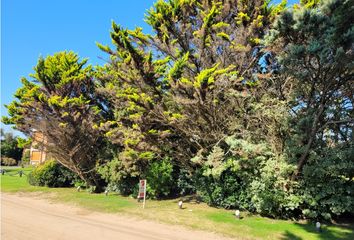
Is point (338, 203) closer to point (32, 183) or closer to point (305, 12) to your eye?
point (305, 12)

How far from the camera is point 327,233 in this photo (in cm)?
1024

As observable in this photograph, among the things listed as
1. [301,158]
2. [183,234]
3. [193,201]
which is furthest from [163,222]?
[301,158]

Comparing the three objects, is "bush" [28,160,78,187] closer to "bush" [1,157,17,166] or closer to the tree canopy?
the tree canopy

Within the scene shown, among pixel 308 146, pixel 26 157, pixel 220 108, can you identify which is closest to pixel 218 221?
pixel 308 146

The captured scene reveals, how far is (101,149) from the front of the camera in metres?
20.5

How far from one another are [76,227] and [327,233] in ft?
27.0

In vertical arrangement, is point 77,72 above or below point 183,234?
above

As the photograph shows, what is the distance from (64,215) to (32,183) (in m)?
12.3

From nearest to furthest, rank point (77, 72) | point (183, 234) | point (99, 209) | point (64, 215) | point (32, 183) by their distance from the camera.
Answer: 1. point (183, 234)
2. point (64, 215)
3. point (99, 209)
4. point (77, 72)
5. point (32, 183)

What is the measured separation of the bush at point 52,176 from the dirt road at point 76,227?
8.77m

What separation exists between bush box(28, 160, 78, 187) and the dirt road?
8768 millimetres

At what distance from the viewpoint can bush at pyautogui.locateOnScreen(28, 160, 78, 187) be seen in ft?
72.6

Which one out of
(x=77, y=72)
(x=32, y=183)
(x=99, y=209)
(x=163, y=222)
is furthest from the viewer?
(x=32, y=183)

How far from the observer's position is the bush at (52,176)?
72.6 ft
